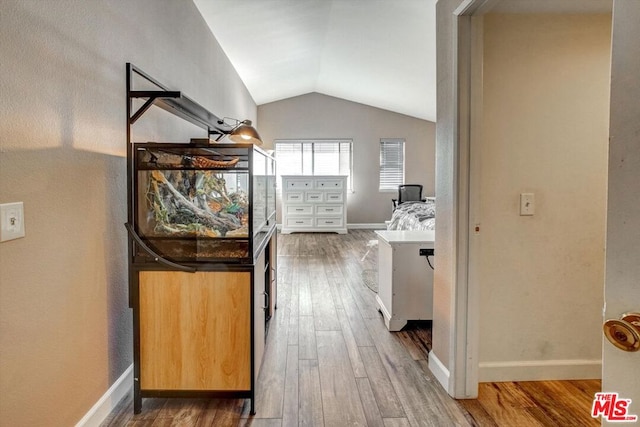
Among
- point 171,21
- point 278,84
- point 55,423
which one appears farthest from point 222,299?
point 278,84

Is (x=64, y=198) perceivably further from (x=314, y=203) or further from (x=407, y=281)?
(x=314, y=203)

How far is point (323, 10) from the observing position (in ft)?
13.3

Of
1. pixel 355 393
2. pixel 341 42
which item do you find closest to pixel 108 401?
pixel 355 393

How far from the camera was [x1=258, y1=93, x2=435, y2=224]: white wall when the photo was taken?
8.34 metres

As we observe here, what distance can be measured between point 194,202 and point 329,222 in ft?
20.1

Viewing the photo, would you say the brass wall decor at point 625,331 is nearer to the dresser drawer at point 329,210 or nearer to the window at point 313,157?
the dresser drawer at point 329,210

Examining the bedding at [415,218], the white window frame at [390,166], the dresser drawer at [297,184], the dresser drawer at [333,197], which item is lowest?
the bedding at [415,218]

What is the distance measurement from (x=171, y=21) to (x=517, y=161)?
2.58 metres

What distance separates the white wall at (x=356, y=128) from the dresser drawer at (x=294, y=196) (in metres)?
1.27

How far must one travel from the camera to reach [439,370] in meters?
2.07

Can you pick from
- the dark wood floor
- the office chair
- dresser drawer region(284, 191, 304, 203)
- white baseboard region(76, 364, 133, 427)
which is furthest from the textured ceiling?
white baseboard region(76, 364, 133, 427)

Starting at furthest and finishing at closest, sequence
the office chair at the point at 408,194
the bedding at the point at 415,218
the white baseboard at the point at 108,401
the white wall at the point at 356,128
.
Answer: the white wall at the point at 356,128
the office chair at the point at 408,194
the bedding at the point at 415,218
the white baseboard at the point at 108,401

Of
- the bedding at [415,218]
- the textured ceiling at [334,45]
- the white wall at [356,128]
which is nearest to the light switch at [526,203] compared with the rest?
the bedding at [415,218]

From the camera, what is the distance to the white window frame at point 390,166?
8.45m
